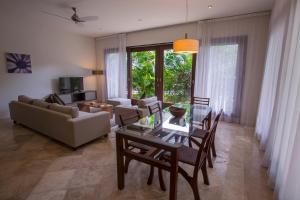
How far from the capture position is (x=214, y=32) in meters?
4.32

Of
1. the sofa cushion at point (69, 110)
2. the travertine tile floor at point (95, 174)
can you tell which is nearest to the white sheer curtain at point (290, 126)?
the travertine tile floor at point (95, 174)

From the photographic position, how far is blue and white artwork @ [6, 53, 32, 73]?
180 inches

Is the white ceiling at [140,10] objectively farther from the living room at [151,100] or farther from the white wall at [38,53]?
the white wall at [38,53]

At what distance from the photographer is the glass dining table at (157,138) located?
5.15 feet

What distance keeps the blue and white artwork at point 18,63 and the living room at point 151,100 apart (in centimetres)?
3

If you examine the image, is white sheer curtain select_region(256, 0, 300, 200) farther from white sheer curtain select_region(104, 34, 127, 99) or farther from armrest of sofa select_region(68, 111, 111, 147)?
white sheer curtain select_region(104, 34, 127, 99)

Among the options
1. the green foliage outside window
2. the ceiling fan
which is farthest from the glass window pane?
the ceiling fan

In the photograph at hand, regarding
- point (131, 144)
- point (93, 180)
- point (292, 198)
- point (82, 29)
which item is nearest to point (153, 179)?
point (131, 144)

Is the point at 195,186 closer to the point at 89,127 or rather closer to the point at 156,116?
the point at 156,116

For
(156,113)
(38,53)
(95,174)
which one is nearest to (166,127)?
(156,113)

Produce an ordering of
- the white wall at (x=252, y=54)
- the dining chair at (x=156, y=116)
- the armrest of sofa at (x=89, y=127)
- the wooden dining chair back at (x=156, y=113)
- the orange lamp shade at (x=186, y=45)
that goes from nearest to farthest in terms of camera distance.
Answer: the dining chair at (x=156, y=116)
the wooden dining chair back at (x=156, y=113)
the orange lamp shade at (x=186, y=45)
the armrest of sofa at (x=89, y=127)
the white wall at (x=252, y=54)

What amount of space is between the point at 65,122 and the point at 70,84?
3.49m

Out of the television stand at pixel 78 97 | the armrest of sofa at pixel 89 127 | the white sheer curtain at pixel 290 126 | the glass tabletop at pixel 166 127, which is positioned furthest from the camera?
the television stand at pixel 78 97

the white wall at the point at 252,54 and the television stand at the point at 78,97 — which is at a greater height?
the white wall at the point at 252,54
